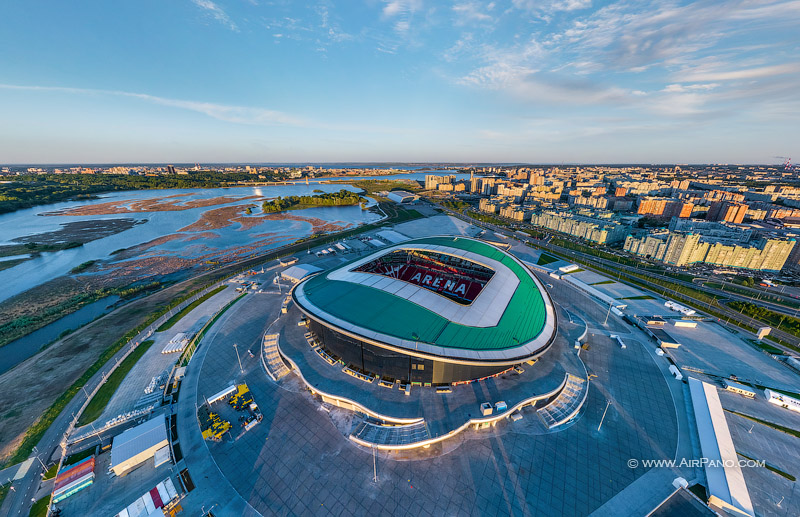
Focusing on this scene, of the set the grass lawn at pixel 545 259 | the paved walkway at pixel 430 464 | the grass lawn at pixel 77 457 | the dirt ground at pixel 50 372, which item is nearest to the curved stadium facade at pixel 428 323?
the paved walkway at pixel 430 464

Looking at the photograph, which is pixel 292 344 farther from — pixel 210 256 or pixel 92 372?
pixel 210 256

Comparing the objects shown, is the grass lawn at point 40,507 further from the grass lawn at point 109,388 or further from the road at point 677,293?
the road at point 677,293

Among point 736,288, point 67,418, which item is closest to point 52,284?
point 67,418

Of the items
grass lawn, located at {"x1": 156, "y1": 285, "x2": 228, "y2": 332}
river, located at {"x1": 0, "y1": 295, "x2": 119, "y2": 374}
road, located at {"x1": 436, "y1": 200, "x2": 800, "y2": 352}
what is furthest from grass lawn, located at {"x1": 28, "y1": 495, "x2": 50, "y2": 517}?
road, located at {"x1": 436, "y1": 200, "x2": 800, "y2": 352}

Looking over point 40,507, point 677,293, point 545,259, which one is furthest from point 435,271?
point 677,293

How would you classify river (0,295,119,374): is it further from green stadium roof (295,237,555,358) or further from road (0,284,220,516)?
green stadium roof (295,237,555,358)

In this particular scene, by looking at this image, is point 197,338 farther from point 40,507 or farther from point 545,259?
point 545,259
